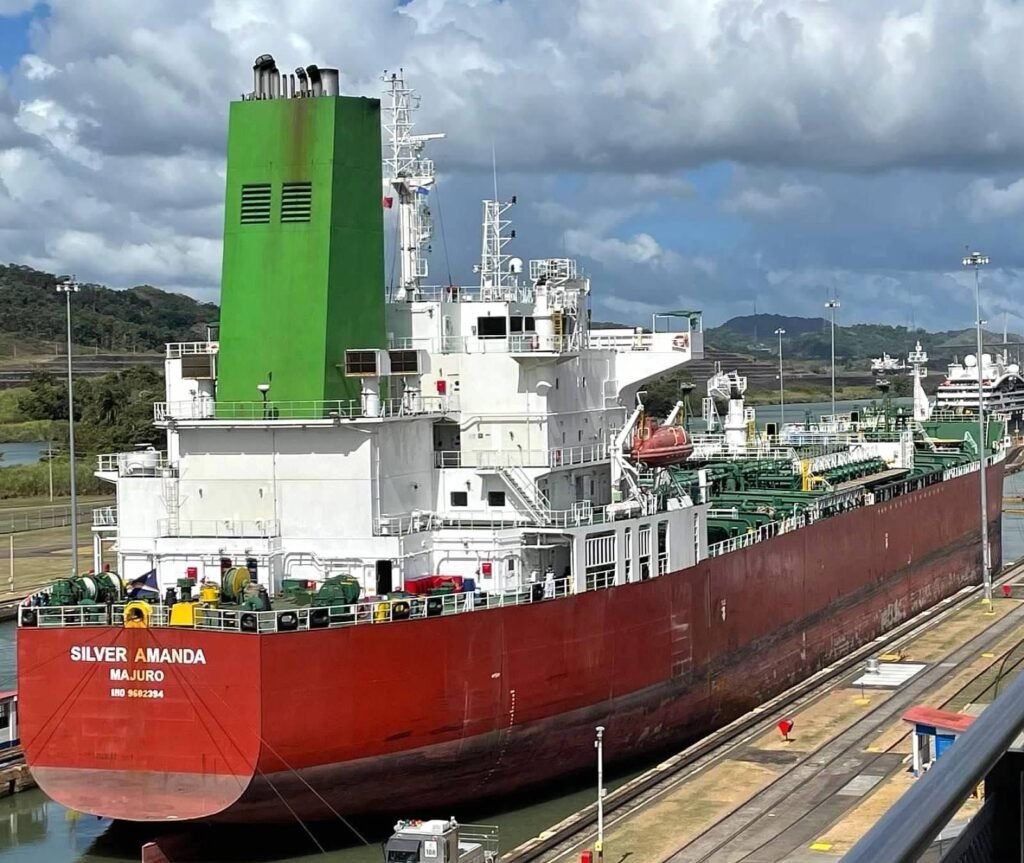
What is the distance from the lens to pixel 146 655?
2002 centimetres

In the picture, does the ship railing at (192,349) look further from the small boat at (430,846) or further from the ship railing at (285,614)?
the small boat at (430,846)

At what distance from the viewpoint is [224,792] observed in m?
19.7

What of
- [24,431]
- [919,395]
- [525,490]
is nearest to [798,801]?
[525,490]

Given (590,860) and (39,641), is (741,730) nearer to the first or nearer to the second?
(590,860)

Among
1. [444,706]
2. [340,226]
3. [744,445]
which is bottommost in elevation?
[444,706]

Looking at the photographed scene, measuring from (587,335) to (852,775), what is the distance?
35.8 feet

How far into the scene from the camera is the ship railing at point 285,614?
65.6 feet

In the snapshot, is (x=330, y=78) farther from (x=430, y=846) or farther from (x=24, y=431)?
(x=24, y=431)

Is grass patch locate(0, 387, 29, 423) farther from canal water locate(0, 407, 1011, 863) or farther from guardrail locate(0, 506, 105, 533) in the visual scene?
→ canal water locate(0, 407, 1011, 863)

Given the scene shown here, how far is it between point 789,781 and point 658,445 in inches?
338

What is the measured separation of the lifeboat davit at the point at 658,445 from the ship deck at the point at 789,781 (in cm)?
551

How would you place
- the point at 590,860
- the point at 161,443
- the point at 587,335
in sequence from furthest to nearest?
the point at 161,443 < the point at 587,335 < the point at 590,860

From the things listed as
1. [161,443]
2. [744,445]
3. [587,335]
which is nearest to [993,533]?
[744,445]

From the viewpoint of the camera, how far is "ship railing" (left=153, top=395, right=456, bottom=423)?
23797 millimetres
